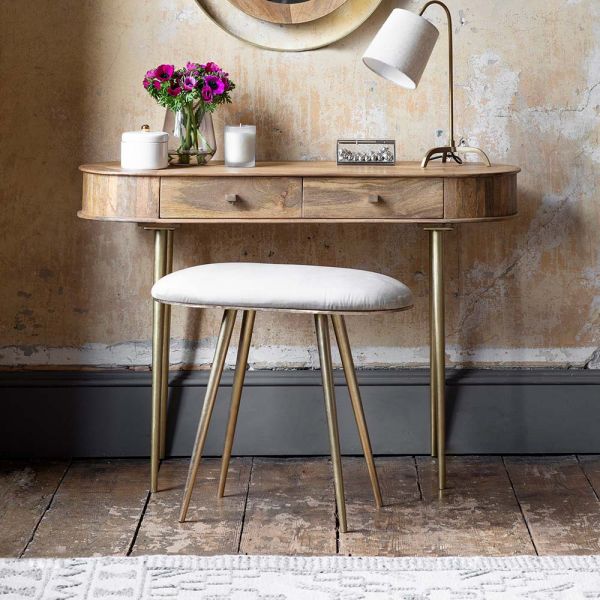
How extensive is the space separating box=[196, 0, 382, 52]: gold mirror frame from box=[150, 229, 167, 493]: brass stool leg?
64 centimetres

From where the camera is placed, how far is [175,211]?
2.50 metres

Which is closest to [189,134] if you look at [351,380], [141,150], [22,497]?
[141,150]

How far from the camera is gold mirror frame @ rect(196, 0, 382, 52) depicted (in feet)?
9.27

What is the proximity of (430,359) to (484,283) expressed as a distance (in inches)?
11.5

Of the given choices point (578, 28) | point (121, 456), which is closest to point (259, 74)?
point (578, 28)

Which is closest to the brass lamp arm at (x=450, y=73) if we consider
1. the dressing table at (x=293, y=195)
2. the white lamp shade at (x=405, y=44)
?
the white lamp shade at (x=405, y=44)

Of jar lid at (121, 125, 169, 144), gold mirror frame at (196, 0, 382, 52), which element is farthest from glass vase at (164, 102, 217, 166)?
gold mirror frame at (196, 0, 382, 52)

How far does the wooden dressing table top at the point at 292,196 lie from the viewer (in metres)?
2.49

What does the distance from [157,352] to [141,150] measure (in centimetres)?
57

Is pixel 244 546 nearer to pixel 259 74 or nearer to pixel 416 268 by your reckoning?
pixel 416 268

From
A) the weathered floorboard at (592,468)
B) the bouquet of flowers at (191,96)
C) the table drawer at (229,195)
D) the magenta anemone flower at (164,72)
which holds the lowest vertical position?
the weathered floorboard at (592,468)

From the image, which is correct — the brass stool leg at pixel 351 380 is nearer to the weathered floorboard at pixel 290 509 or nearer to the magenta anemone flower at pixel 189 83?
the weathered floorboard at pixel 290 509

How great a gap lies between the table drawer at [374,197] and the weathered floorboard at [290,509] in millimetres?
767

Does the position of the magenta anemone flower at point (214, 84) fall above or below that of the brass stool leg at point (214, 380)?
above
